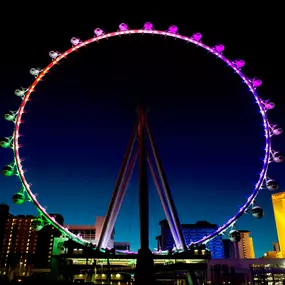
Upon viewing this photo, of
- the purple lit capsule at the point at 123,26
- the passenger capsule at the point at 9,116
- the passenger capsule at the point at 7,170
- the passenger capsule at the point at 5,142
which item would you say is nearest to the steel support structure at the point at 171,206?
the purple lit capsule at the point at 123,26

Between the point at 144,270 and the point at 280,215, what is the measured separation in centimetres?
3899

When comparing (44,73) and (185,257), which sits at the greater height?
(44,73)

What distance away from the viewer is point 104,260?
30.4 meters

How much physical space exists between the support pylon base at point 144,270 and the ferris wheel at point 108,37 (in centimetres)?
603

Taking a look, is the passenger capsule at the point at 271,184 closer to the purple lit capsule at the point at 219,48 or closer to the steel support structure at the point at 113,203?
the purple lit capsule at the point at 219,48

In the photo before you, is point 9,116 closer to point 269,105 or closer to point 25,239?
point 269,105

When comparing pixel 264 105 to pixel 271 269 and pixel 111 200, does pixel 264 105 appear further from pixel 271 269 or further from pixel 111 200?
pixel 271 269

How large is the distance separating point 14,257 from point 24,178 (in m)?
31.1

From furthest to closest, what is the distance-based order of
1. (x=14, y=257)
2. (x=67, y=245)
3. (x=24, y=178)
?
(x=14, y=257) → (x=67, y=245) → (x=24, y=178)

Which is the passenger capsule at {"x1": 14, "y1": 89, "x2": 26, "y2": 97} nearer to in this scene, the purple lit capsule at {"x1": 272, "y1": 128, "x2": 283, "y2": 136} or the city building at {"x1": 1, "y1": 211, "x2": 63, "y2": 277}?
the purple lit capsule at {"x1": 272, "y1": 128, "x2": 283, "y2": 136}

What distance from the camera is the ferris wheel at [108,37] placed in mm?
21500

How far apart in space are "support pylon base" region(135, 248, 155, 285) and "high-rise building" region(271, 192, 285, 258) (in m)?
37.3

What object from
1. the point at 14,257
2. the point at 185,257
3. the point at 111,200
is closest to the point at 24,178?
the point at 111,200

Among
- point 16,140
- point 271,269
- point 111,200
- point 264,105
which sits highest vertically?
point 264,105
